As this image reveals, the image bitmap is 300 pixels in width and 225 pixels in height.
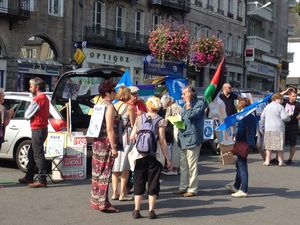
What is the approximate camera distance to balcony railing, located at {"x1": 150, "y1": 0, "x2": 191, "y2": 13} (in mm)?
36181

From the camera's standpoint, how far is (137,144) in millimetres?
7941

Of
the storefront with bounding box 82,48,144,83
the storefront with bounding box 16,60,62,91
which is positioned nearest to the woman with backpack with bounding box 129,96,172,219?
the storefront with bounding box 16,60,62,91

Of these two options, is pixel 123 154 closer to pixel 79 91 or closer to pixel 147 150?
pixel 147 150

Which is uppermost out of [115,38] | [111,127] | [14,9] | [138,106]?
[14,9]

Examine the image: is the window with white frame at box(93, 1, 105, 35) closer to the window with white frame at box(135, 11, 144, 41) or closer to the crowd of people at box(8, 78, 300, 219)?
the window with white frame at box(135, 11, 144, 41)

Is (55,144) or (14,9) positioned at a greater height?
(14,9)

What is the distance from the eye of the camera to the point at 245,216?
8258mm

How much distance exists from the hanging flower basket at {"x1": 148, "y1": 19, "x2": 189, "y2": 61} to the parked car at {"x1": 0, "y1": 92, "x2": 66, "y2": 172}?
11468 mm

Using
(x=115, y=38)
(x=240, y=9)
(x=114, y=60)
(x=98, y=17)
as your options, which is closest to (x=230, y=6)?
(x=240, y=9)

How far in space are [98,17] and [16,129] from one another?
69.9 feet

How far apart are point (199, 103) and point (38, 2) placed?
19.8 metres

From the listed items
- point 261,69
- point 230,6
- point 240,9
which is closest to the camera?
point 230,6

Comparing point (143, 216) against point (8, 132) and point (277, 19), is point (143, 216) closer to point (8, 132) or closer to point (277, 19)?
point (8, 132)

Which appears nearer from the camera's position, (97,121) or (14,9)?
(97,121)
